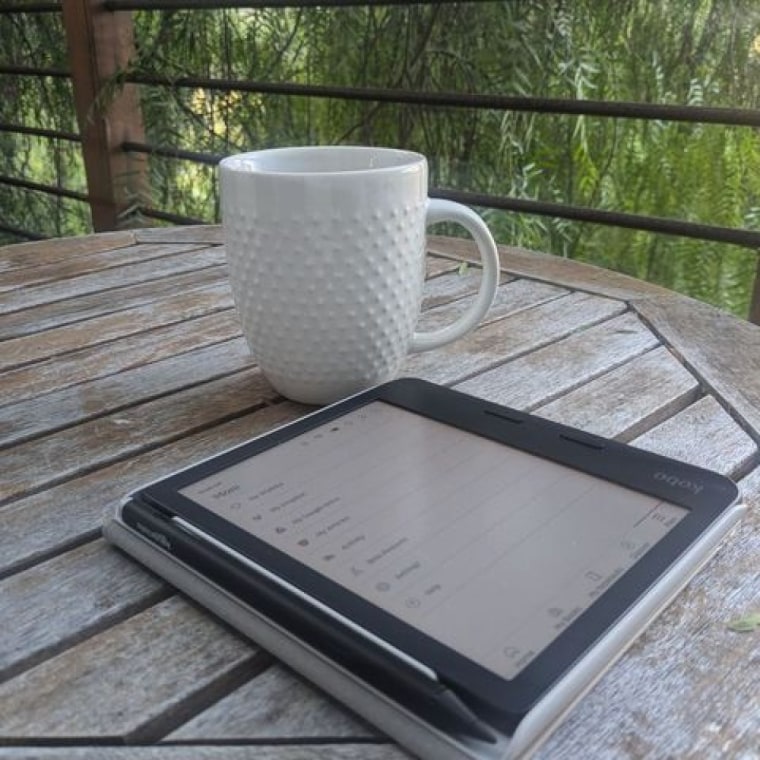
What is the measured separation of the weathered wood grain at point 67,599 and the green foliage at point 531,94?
1.36 meters

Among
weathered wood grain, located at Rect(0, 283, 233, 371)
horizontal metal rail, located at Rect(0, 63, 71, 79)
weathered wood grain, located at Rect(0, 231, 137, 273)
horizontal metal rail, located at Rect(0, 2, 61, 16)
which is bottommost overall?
weathered wood grain, located at Rect(0, 231, 137, 273)

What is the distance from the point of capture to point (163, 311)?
76cm

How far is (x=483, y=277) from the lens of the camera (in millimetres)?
590

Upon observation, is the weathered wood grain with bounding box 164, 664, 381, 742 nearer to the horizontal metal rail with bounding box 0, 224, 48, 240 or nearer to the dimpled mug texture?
the dimpled mug texture

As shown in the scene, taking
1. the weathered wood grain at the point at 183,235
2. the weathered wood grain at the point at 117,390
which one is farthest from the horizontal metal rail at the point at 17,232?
the weathered wood grain at the point at 117,390

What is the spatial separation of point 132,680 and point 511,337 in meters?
0.44

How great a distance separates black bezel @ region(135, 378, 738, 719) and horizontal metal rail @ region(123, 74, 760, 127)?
2.83ft

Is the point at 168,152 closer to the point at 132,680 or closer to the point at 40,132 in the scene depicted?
the point at 40,132

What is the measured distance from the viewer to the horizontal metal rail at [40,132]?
91.3 inches

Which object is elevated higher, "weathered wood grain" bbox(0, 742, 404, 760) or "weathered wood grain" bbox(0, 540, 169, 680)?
"weathered wood grain" bbox(0, 742, 404, 760)

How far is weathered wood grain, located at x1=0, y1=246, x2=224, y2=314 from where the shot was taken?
795mm

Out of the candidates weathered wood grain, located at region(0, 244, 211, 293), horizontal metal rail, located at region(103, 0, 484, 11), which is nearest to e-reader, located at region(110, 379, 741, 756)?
weathered wood grain, located at region(0, 244, 211, 293)

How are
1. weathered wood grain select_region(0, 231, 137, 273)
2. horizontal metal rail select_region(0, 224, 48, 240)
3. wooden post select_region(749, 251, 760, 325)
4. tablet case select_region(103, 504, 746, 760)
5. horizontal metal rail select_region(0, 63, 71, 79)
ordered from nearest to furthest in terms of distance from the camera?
tablet case select_region(103, 504, 746, 760) → weathered wood grain select_region(0, 231, 137, 273) → wooden post select_region(749, 251, 760, 325) → horizontal metal rail select_region(0, 63, 71, 79) → horizontal metal rail select_region(0, 224, 48, 240)

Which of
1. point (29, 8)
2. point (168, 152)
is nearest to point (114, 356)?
point (168, 152)
